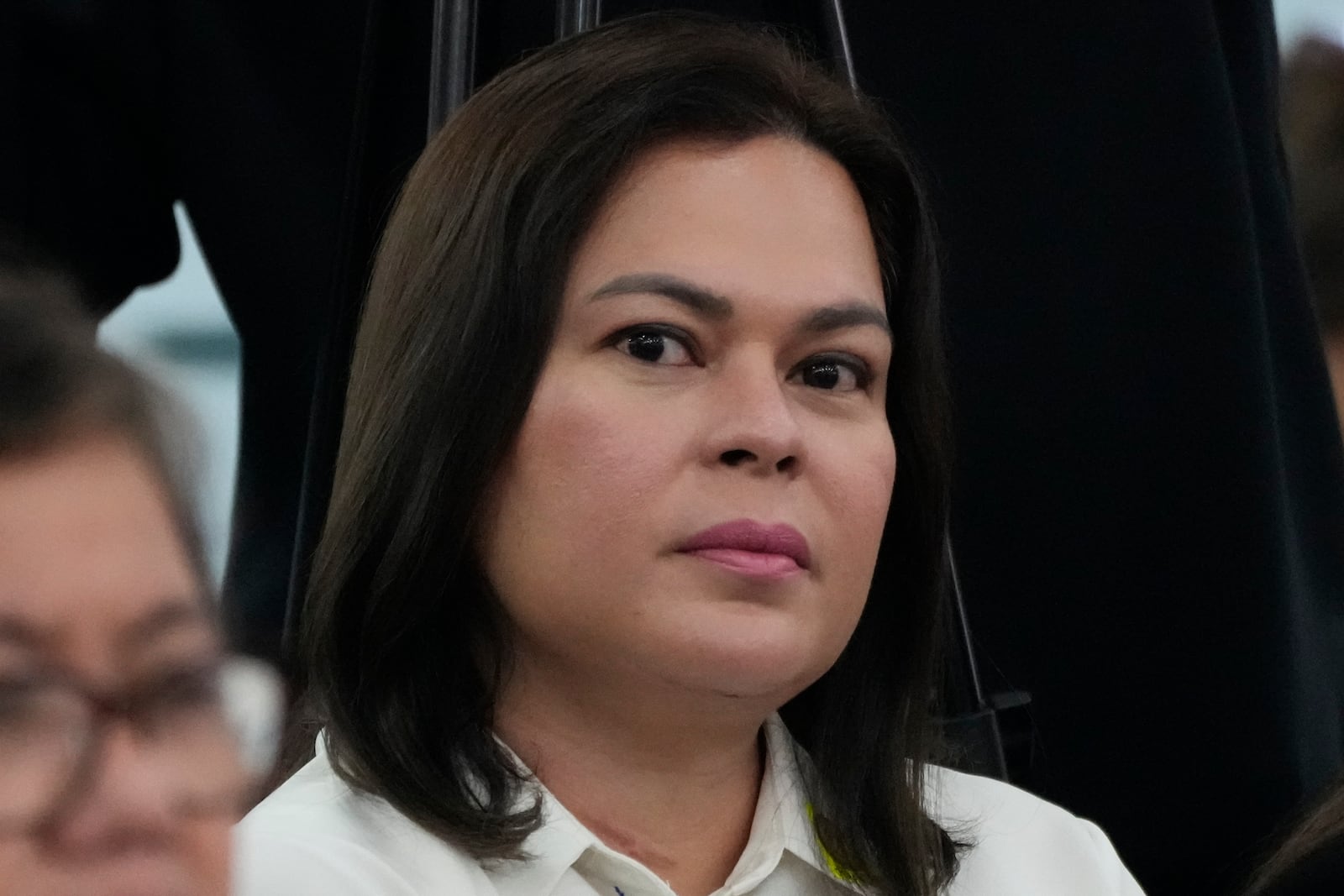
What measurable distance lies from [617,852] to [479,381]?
266mm

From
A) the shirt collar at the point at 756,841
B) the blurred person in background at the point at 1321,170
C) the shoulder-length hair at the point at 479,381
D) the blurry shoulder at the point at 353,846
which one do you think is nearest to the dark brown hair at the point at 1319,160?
the blurred person in background at the point at 1321,170

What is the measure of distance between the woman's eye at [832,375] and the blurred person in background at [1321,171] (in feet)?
1.83

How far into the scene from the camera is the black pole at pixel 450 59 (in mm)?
1078

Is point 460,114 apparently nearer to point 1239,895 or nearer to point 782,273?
point 782,273

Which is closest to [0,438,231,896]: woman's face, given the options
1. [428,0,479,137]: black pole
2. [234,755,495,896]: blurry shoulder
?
[234,755,495,896]: blurry shoulder

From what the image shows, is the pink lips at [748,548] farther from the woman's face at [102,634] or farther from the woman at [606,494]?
the woman's face at [102,634]

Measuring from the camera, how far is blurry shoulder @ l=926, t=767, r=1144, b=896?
3.74ft

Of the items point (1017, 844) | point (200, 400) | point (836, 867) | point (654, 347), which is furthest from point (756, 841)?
point (200, 400)

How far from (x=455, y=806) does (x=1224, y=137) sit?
30.5 inches

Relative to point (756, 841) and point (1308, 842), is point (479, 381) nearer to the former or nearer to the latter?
point (756, 841)

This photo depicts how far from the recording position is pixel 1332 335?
59.4 inches

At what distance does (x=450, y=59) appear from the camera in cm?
109

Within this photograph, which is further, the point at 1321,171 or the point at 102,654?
the point at 1321,171

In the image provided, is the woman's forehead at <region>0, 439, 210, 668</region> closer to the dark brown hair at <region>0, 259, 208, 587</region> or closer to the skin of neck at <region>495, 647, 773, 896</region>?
the dark brown hair at <region>0, 259, 208, 587</region>
